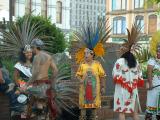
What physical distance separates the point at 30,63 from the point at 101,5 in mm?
130686

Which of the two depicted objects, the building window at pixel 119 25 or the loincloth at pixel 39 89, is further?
the building window at pixel 119 25

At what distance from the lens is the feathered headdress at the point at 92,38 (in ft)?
34.8

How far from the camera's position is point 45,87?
945cm

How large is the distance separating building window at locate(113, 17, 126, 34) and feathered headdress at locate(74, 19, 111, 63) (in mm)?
57272

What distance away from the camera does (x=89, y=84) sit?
396 inches

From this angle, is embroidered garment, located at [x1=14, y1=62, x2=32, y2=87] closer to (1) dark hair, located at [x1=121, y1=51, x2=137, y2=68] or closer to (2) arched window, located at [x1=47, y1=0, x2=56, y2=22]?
(1) dark hair, located at [x1=121, y1=51, x2=137, y2=68]

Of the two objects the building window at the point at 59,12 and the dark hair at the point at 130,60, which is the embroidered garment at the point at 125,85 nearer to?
the dark hair at the point at 130,60

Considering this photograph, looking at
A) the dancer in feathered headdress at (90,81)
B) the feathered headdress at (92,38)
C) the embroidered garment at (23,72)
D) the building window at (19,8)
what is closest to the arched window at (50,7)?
the building window at (19,8)

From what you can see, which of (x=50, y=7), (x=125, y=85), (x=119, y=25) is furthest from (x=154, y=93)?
(x=119, y=25)

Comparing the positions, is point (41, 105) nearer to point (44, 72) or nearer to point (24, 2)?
point (44, 72)

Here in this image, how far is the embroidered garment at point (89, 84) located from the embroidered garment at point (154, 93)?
1151 mm

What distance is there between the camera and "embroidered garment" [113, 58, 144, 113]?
33.3ft

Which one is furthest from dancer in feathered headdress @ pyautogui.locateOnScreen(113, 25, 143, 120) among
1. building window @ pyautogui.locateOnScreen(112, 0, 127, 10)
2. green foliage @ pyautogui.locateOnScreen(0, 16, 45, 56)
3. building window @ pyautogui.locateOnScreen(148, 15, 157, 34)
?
building window @ pyautogui.locateOnScreen(112, 0, 127, 10)

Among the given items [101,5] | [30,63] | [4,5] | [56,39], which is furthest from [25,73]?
[101,5]
